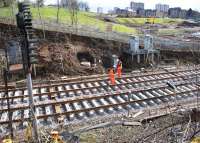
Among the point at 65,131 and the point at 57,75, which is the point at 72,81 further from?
the point at 65,131

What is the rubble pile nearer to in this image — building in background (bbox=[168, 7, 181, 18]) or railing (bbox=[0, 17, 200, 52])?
railing (bbox=[0, 17, 200, 52])

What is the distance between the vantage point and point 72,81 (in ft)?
62.6

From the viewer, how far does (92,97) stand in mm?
16078

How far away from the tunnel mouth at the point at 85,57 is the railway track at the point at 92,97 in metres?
3.77

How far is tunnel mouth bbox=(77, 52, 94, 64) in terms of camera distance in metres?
23.2

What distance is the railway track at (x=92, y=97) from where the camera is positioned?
14.3 metres

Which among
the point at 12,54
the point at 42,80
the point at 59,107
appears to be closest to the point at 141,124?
the point at 59,107

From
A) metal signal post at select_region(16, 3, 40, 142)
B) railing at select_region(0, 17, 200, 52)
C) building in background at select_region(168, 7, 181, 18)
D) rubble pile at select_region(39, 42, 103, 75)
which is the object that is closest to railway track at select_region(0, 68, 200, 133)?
rubble pile at select_region(39, 42, 103, 75)

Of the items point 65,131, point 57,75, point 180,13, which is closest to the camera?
point 65,131

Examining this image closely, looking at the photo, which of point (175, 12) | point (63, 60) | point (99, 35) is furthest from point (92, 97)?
point (175, 12)

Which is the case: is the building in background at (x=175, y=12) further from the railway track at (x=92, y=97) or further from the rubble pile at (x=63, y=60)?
the railway track at (x=92, y=97)

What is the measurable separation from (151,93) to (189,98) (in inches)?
77.4

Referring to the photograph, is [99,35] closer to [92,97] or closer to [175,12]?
[92,97]

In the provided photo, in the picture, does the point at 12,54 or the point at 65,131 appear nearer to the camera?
the point at 65,131
